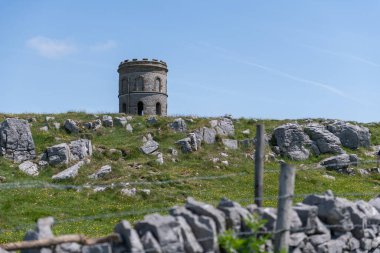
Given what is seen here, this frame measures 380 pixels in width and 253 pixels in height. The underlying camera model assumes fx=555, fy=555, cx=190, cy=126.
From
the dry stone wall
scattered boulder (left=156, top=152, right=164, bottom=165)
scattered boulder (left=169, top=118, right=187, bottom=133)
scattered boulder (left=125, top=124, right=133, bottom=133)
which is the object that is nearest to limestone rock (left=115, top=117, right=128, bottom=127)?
scattered boulder (left=125, top=124, right=133, bottom=133)

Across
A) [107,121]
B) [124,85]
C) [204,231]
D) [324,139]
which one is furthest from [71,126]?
[204,231]

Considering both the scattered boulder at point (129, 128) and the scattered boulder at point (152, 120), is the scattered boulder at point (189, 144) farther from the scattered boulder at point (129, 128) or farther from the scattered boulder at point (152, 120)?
the scattered boulder at point (129, 128)

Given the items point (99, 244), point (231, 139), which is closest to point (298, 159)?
point (231, 139)

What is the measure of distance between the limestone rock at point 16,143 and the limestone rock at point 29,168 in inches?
38.0

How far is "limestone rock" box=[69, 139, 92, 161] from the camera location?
113 feet

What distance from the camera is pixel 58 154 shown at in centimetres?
3375

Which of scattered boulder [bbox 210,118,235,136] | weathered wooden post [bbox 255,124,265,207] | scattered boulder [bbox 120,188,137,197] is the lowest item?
scattered boulder [bbox 120,188,137,197]

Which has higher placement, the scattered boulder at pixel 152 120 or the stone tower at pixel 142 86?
the stone tower at pixel 142 86

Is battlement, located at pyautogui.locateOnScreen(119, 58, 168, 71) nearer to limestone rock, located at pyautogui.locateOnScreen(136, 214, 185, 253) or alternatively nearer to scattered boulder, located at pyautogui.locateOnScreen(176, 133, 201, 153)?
scattered boulder, located at pyautogui.locateOnScreen(176, 133, 201, 153)

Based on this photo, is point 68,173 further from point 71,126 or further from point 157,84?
point 157,84

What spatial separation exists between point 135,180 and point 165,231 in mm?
22244

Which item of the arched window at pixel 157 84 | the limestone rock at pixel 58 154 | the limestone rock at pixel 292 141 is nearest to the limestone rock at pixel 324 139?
the limestone rock at pixel 292 141

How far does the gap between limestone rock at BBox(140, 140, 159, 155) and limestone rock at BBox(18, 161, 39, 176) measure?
276 inches

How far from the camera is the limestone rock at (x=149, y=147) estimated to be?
119 ft
